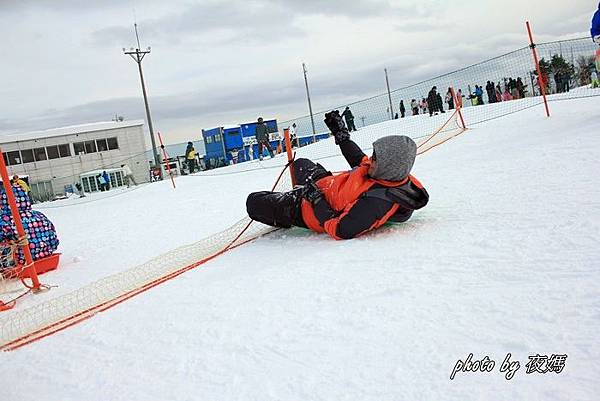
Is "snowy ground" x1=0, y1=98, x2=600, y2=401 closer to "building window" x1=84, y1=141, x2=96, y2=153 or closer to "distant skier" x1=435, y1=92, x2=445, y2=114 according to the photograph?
"distant skier" x1=435, y1=92, x2=445, y2=114

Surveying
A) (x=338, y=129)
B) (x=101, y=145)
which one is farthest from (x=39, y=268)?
(x=101, y=145)

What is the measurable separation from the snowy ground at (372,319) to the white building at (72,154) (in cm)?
2912

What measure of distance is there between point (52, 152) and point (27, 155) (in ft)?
5.28

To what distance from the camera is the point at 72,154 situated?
112ft

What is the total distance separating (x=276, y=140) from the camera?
2806 centimetres

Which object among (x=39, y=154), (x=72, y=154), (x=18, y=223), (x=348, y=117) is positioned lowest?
(x=18, y=223)

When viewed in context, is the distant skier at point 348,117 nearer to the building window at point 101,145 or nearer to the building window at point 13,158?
the building window at point 101,145

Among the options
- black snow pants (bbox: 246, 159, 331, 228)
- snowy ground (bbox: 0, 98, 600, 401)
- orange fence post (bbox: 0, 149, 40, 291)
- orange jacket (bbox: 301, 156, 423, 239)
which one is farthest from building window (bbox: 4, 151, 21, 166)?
orange jacket (bbox: 301, 156, 423, 239)

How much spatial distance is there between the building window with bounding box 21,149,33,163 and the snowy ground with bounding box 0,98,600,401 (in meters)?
33.7

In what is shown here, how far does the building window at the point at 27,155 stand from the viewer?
32.4m

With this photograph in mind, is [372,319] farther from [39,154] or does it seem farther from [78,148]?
[78,148]

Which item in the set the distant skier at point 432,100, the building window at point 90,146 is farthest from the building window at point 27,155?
the distant skier at point 432,100

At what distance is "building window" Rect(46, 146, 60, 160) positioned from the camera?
33331mm

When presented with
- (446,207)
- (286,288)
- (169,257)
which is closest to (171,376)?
(286,288)
